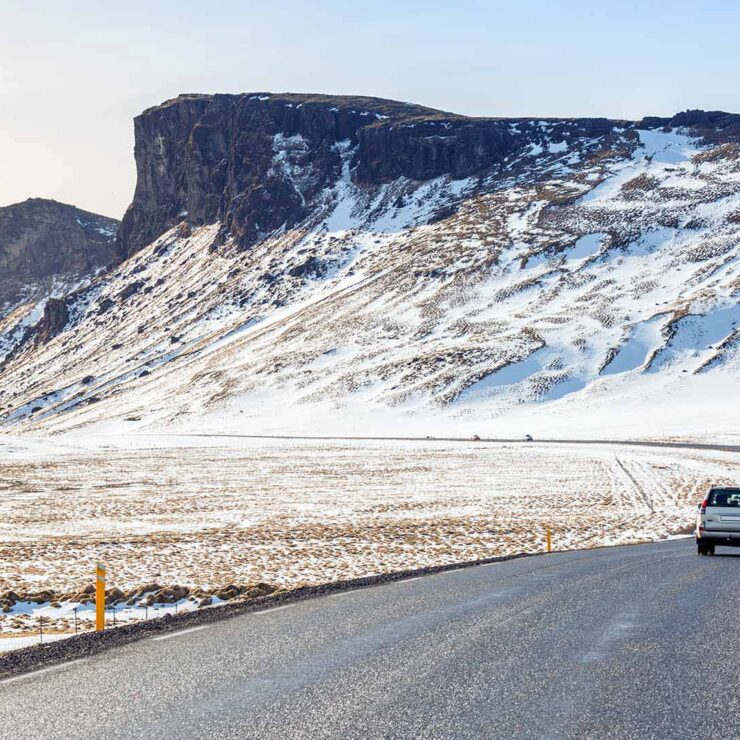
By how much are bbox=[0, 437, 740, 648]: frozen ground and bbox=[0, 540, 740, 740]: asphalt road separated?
4775 millimetres

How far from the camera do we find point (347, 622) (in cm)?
1277

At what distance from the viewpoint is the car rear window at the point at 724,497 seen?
2242cm

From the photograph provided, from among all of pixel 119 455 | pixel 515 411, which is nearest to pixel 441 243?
pixel 515 411

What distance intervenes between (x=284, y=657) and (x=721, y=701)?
15.8ft

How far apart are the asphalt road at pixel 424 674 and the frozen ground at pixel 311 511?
4775mm

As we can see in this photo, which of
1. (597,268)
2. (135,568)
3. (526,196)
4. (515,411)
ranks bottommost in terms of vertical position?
(515,411)

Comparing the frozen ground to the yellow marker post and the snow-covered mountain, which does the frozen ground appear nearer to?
the yellow marker post

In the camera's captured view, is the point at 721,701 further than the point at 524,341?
No

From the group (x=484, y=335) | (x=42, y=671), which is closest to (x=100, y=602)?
(x=42, y=671)

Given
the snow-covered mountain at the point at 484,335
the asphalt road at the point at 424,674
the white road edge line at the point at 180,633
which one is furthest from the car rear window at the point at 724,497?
the snow-covered mountain at the point at 484,335

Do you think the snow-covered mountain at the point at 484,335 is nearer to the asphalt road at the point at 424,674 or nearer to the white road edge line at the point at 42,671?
the asphalt road at the point at 424,674

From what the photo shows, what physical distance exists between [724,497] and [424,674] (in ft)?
51.6

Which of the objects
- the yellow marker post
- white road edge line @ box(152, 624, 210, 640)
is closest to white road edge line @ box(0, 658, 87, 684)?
white road edge line @ box(152, 624, 210, 640)

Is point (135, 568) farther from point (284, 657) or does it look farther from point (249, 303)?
point (249, 303)
